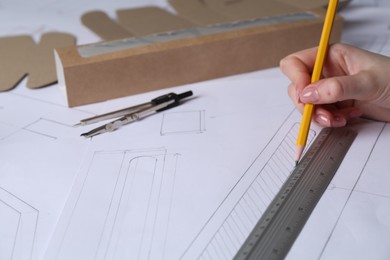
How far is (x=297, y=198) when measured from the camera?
0.64 metres

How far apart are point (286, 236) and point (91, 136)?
0.37 m

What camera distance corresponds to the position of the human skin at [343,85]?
0.70m

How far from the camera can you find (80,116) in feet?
2.88

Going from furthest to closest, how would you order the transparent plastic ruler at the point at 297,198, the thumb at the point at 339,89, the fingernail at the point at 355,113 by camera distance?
the fingernail at the point at 355,113 < the thumb at the point at 339,89 < the transparent plastic ruler at the point at 297,198

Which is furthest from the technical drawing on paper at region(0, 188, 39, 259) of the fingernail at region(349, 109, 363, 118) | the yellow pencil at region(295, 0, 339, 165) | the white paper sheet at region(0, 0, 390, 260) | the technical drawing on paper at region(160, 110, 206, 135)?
the fingernail at region(349, 109, 363, 118)

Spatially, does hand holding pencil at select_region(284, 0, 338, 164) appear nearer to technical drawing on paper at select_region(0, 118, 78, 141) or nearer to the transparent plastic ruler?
the transparent plastic ruler

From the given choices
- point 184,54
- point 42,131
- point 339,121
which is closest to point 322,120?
point 339,121

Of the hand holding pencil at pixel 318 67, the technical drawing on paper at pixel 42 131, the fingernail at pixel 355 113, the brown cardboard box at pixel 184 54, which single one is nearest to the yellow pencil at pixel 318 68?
the hand holding pencil at pixel 318 67

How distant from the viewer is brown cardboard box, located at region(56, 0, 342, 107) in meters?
0.89

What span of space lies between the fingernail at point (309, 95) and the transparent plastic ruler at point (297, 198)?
8 centimetres

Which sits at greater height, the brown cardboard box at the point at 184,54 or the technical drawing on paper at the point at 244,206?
the brown cardboard box at the point at 184,54

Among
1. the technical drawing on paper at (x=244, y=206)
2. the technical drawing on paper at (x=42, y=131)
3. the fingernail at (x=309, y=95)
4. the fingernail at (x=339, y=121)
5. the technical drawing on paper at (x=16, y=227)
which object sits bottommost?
the technical drawing on paper at (x=16, y=227)

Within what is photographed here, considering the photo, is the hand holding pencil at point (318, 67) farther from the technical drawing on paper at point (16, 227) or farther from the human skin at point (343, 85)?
the technical drawing on paper at point (16, 227)

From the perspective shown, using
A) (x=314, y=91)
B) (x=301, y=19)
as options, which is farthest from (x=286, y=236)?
(x=301, y=19)
